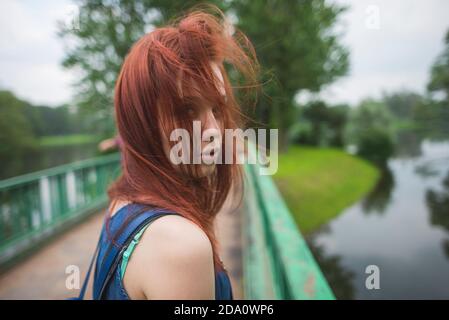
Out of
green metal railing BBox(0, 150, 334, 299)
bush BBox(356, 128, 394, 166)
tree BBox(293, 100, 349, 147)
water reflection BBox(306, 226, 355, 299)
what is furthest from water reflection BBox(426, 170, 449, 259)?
green metal railing BBox(0, 150, 334, 299)

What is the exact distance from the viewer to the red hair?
66 cm

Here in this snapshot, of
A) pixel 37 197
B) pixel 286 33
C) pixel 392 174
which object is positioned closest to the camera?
pixel 286 33

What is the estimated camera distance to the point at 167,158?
749mm

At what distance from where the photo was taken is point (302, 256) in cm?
112

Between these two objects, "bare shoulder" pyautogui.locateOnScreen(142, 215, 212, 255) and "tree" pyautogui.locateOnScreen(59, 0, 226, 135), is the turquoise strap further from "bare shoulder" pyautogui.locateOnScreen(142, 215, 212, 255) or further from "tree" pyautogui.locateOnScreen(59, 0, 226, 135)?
"tree" pyautogui.locateOnScreen(59, 0, 226, 135)

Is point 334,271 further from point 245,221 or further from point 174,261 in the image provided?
point 174,261

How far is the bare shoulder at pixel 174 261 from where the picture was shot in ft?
1.75

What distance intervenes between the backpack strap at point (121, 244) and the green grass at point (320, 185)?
14476mm

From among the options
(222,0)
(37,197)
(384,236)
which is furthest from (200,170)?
(384,236)

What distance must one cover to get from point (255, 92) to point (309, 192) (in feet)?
57.8

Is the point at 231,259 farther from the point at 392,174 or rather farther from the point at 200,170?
the point at 392,174

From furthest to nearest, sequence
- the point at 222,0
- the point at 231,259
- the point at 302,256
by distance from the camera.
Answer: the point at 231,259
the point at 222,0
the point at 302,256

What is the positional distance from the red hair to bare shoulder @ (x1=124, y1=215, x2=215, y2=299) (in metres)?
0.10

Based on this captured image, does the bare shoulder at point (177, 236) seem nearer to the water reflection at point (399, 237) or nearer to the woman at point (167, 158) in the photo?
the woman at point (167, 158)
